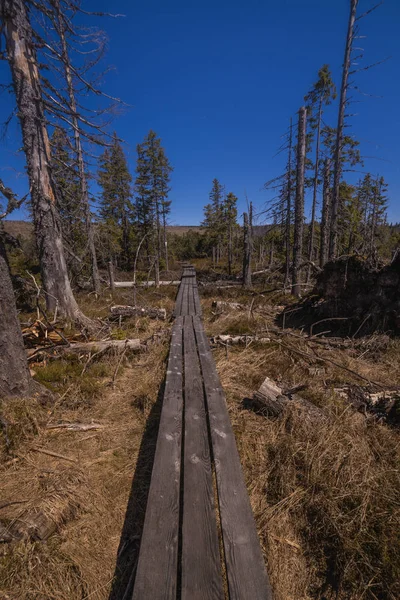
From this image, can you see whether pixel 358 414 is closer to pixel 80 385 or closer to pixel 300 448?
pixel 300 448

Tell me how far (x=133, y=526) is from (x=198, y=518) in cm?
79

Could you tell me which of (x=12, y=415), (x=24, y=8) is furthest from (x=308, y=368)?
(x=24, y=8)

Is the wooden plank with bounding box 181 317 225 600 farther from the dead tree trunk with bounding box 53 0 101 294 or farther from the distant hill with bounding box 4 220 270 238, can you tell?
the dead tree trunk with bounding box 53 0 101 294

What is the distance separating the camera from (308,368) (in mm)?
5094

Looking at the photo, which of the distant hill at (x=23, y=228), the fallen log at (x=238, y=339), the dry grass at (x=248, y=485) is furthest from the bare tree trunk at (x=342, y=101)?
the dry grass at (x=248, y=485)

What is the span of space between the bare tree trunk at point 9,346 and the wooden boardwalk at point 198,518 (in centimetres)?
219

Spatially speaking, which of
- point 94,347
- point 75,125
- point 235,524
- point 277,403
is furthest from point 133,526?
point 75,125

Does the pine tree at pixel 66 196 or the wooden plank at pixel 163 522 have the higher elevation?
the pine tree at pixel 66 196

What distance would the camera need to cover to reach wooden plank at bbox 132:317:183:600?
1709mm

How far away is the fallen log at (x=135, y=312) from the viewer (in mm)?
8305

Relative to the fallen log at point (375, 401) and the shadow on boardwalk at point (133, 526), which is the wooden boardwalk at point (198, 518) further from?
the fallen log at point (375, 401)

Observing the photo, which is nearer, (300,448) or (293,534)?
(293,534)

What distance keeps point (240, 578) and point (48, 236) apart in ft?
23.6

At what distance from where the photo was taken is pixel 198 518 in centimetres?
217
